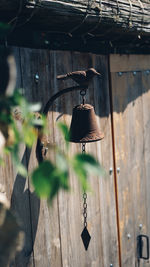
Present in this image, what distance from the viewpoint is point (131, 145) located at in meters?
2.83

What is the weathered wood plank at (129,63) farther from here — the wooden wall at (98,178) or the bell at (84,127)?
the bell at (84,127)

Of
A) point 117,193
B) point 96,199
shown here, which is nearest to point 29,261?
point 96,199

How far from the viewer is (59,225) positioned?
2.20 meters

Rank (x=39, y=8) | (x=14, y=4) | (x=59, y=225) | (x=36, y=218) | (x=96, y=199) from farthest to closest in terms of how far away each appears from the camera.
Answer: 1. (x=96, y=199)
2. (x=59, y=225)
3. (x=36, y=218)
4. (x=39, y=8)
5. (x=14, y=4)

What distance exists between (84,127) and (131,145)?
95 centimetres

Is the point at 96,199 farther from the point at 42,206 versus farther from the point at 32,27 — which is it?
the point at 32,27

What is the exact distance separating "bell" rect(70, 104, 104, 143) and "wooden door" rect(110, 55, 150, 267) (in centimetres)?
65

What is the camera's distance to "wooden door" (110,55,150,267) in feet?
8.78

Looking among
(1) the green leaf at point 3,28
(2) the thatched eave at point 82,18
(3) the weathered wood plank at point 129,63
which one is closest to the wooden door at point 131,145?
(3) the weathered wood plank at point 129,63

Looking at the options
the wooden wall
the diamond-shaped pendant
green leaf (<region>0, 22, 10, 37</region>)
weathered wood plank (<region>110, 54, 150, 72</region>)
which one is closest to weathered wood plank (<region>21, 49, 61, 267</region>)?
the wooden wall

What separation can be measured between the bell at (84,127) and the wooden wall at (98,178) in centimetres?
19

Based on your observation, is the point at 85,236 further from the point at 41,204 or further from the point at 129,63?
the point at 129,63

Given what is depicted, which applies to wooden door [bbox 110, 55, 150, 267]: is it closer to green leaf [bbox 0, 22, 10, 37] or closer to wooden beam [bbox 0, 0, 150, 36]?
wooden beam [bbox 0, 0, 150, 36]

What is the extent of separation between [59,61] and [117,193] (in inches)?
41.8
